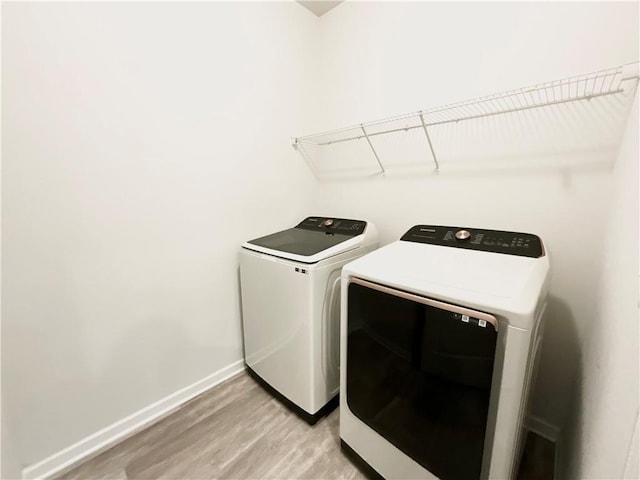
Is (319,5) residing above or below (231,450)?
above

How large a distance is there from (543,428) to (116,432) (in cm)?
223

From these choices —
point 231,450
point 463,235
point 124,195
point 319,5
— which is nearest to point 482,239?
point 463,235

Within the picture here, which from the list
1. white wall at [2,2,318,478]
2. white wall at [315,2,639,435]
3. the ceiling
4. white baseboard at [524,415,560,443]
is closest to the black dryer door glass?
white wall at [2,2,318,478]

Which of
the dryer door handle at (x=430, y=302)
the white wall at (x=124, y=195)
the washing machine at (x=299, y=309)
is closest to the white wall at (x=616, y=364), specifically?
the dryer door handle at (x=430, y=302)

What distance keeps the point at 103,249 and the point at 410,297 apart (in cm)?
138

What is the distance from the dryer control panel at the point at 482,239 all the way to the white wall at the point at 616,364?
0.76 feet

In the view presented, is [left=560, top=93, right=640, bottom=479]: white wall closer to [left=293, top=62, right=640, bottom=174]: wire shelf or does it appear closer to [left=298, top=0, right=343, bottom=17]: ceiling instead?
[left=293, top=62, right=640, bottom=174]: wire shelf

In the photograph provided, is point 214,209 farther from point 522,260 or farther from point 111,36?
point 522,260

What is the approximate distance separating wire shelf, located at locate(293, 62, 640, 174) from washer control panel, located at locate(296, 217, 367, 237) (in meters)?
0.43

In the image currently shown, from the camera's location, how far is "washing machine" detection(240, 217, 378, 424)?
1369mm

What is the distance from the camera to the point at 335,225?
1835mm

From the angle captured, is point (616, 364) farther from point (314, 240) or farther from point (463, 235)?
point (314, 240)

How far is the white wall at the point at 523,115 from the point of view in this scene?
1.16 metres

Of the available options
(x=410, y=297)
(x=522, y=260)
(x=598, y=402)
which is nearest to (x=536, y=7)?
(x=522, y=260)
